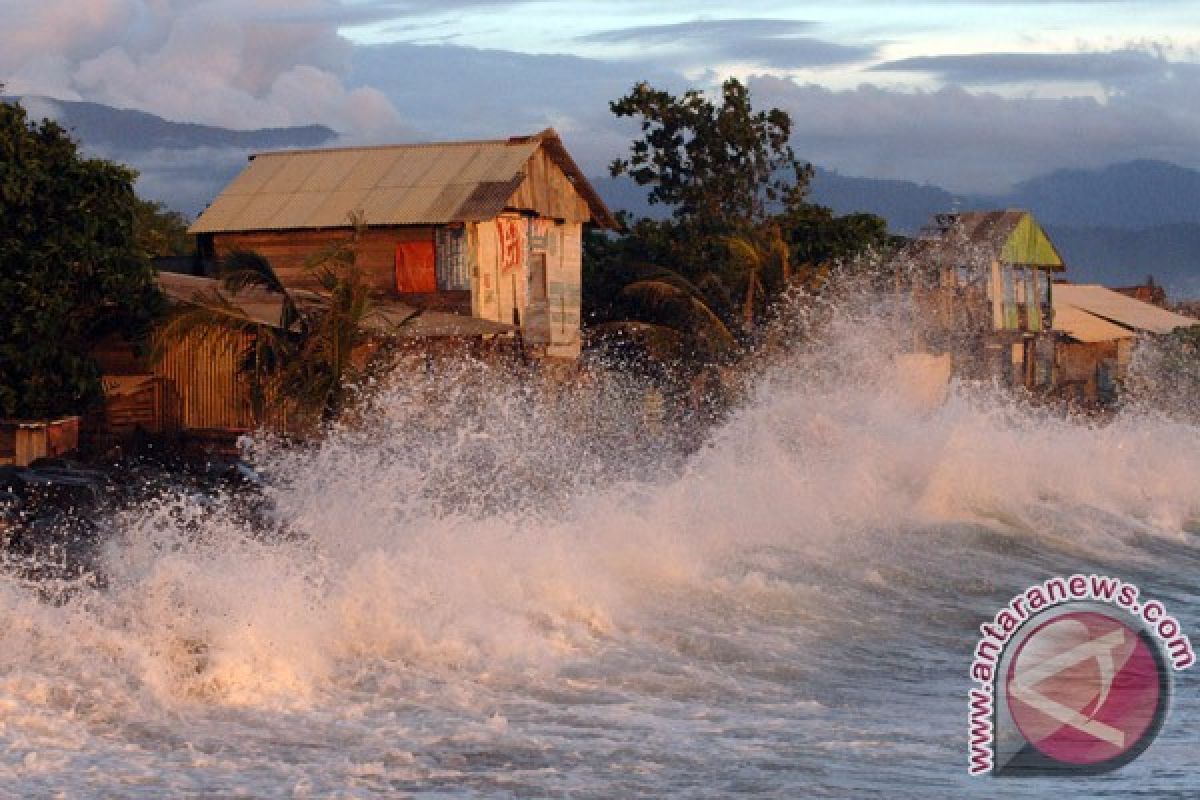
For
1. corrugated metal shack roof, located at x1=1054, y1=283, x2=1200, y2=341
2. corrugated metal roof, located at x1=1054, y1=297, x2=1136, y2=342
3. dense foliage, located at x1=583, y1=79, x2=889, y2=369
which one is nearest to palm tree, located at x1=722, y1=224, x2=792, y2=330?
dense foliage, located at x1=583, y1=79, x2=889, y2=369

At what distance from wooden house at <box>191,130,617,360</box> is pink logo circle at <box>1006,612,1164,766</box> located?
17.3 metres

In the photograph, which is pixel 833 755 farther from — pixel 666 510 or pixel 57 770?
pixel 666 510

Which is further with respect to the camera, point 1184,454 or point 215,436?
point 1184,454

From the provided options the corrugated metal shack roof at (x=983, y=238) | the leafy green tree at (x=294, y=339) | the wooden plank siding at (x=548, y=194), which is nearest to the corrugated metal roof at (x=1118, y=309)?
the corrugated metal shack roof at (x=983, y=238)

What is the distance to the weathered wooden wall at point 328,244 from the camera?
93.1ft

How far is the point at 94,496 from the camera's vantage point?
54.9ft

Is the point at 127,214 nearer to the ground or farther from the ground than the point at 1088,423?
farther from the ground

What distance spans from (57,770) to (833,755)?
3.52 metres

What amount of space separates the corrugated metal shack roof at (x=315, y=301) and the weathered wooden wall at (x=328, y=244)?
2.11 ft

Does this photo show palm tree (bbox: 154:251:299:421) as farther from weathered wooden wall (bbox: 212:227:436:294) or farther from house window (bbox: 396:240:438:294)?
house window (bbox: 396:240:438:294)

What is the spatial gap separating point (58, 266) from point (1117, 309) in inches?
1372

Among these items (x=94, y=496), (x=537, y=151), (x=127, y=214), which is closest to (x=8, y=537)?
(x=94, y=496)

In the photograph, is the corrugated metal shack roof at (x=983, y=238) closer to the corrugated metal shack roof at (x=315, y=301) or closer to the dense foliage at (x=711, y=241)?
the dense foliage at (x=711, y=241)

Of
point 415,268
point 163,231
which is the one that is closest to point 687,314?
point 415,268
